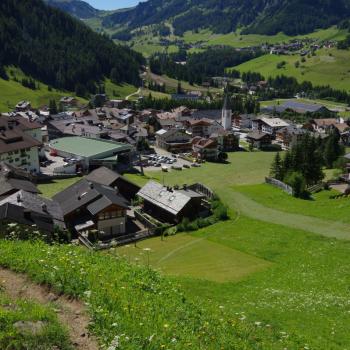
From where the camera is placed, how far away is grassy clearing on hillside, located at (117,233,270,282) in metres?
34.5

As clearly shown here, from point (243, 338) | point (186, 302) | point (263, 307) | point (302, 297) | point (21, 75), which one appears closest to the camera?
point (243, 338)

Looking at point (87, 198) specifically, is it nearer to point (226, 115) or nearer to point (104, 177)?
point (104, 177)

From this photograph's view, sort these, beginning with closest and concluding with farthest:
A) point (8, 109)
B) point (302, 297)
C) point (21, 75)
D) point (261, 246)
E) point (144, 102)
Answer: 1. point (302, 297)
2. point (261, 246)
3. point (8, 109)
4. point (144, 102)
5. point (21, 75)

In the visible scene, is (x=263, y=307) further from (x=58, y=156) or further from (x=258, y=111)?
(x=258, y=111)

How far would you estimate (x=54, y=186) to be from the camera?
2864 inches

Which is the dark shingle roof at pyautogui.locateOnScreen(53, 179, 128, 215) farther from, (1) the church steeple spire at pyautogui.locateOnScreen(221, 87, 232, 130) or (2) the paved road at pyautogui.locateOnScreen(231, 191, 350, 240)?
(1) the church steeple spire at pyautogui.locateOnScreen(221, 87, 232, 130)

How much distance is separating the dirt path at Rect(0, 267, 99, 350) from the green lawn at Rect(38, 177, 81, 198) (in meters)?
53.3

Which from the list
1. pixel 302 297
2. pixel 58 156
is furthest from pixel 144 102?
pixel 302 297

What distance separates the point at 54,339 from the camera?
420 inches

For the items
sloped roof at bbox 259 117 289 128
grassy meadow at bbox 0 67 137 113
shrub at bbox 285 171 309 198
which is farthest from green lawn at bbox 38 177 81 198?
grassy meadow at bbox 0 67 137 113

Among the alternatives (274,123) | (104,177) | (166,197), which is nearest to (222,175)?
(104,177)

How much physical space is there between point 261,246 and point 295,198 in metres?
23.3

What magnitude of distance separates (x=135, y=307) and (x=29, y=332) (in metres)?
3.68

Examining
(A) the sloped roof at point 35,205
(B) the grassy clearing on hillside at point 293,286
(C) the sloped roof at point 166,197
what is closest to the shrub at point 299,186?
(B) the grassy clearing on hillside at point 293,286
